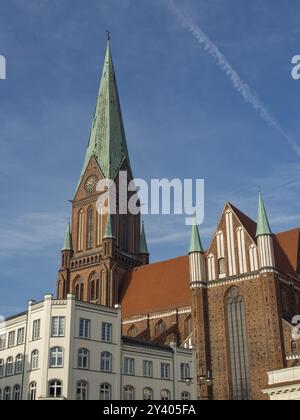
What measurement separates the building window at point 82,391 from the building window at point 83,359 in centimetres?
113

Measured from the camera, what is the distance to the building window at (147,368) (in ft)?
148

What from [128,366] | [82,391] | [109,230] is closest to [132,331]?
[109,230]

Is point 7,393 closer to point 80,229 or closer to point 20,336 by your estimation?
point 20,336

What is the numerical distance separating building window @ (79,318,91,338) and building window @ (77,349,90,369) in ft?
3.72

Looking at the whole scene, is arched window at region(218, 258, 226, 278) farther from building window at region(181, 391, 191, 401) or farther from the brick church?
building window at region(181, 391, 191, 401)

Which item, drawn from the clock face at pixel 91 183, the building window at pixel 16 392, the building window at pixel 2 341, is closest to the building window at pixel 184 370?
the building window at pixel 16 392

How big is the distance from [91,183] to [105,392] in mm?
40225

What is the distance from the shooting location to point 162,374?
46.4 m

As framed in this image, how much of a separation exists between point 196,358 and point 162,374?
6.22m

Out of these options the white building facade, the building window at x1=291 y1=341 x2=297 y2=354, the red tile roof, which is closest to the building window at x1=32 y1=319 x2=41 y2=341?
the white building facade

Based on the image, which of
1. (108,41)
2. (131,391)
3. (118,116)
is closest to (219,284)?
(131,391)

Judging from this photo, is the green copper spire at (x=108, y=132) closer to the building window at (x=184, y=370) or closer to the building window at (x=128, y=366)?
the building window at (x=184, y=370)

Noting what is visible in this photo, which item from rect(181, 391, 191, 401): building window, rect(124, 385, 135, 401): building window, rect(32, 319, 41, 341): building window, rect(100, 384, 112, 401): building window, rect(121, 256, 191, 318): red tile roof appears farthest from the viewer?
rect(121, 256, 191, 318): red tile roof

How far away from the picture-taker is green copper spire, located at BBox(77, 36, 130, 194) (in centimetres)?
7738
